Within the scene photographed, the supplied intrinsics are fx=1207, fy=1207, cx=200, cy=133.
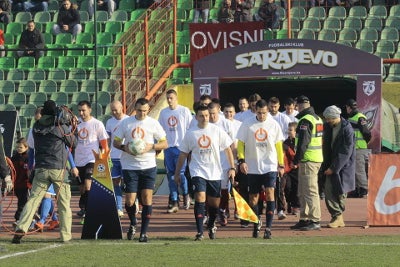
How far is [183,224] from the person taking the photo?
1830cm

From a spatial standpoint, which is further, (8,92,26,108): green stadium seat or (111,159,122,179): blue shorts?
(8,92,26,108): green stadium seat

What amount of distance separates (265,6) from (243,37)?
3.80m

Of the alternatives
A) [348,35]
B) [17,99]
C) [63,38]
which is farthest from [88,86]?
[348,35]

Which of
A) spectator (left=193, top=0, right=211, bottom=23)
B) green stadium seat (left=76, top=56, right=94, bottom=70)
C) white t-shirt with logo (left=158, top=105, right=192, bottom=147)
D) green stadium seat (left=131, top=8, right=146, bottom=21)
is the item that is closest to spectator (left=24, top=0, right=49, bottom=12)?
green stadium seat (left=131, top=8, right=146, bottom=21)

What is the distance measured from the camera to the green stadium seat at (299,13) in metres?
30.1

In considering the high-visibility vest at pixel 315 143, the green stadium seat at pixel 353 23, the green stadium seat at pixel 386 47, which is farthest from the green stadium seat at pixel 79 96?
the high-visibility vest at pixel 315 143

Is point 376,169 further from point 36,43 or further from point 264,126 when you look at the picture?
point 36,43

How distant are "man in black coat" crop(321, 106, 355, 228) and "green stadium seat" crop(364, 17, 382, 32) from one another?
39.8 feet

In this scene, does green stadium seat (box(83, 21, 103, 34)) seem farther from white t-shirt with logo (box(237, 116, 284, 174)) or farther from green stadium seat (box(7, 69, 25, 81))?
white t-shirt with logo (box(237, 116, 284, 174))

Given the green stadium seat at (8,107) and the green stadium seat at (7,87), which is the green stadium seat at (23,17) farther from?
the green stadium seat at (8,107)

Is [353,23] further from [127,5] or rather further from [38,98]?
[38,98]

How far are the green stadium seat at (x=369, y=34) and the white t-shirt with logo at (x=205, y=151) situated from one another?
13.8 meters

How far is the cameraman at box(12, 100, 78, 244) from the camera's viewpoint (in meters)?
15.8

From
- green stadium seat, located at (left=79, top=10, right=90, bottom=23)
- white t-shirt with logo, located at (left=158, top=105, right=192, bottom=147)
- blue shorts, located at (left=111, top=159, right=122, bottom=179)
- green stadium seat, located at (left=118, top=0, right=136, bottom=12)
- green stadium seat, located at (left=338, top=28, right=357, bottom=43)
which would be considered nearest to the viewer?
blue shorts, located at (left=111, top=159, right=122, bottom=179)
